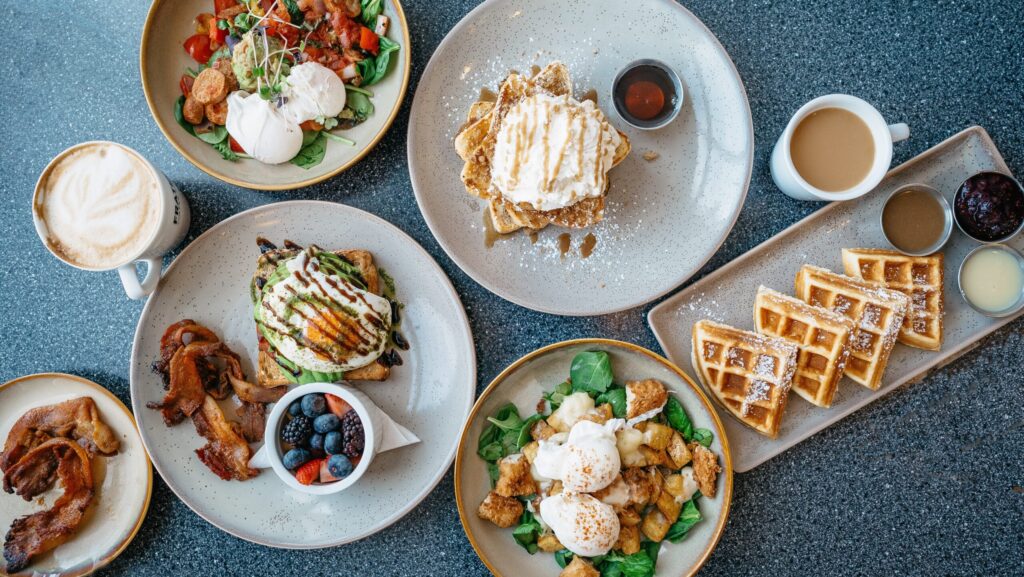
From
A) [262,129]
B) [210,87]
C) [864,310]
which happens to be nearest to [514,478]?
[864,310]

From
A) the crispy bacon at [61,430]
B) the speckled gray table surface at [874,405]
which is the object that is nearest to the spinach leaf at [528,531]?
the speckled gray table surface at [874,405]

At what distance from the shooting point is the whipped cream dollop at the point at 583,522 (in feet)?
6.15

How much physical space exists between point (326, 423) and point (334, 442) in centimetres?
6

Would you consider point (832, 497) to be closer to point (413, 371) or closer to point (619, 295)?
point (619, 295)

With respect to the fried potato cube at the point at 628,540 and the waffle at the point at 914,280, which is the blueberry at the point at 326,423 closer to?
the fried potato cube at the point at 628,540

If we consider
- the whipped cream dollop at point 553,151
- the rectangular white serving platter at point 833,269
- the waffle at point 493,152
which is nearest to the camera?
the whipped cream dollop at point 553,151

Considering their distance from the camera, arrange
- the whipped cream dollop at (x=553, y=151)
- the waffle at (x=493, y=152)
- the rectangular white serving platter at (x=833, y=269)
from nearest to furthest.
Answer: the whipped cream dollop at (x=553, y=151)
the waffle at (x=493, y=152)
the rectangular white serving platter at (x=833, y=269)

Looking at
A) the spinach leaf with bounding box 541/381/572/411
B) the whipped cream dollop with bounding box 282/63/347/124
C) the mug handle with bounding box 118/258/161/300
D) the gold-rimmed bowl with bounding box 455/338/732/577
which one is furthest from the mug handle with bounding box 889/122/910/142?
the mug handle with bounding box 118/258/161/300

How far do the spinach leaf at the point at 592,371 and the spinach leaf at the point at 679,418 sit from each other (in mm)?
211

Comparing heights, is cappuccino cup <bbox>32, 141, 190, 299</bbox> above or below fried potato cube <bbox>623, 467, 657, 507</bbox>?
above

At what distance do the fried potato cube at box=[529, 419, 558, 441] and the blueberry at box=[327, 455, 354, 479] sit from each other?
560 millimetres

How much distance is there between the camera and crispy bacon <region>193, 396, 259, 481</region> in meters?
2.09

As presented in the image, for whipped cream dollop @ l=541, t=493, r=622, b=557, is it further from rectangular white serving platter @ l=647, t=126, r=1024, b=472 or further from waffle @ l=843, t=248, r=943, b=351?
waffle @ l=843, t=248, r=943, b=351

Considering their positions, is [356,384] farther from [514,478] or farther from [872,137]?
[872,137]
